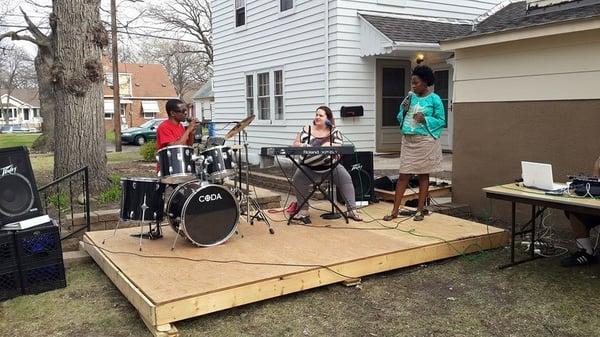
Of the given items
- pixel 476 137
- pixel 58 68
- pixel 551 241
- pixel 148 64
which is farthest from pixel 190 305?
pixel 148 64

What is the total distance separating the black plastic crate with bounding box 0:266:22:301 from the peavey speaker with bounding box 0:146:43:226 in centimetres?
41

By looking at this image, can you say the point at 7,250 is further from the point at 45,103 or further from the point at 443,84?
the point at 45,103

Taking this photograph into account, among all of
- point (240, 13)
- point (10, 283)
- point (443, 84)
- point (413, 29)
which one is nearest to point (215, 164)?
point (10, 283)

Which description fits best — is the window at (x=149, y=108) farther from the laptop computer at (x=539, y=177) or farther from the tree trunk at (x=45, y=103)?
the laptop computer at (x=539, y=177)

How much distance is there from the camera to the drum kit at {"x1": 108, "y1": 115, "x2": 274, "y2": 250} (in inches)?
171

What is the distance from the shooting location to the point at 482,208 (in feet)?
20.6

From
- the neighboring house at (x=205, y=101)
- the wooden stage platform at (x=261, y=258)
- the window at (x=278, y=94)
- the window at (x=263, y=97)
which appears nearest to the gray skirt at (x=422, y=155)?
the wooden stage platform at (x=261, y=258)

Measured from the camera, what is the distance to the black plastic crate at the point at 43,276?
4105 mm

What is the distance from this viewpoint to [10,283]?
159 inches

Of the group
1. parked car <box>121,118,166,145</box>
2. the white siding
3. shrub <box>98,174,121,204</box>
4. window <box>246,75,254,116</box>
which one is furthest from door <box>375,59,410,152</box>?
parked car <box>121,118,166,145</box>

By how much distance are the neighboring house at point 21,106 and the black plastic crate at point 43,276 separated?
213 ft

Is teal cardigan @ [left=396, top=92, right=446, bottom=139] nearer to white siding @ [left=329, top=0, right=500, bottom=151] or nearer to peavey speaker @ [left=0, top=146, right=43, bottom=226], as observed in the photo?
peavey speaker @ [left=0, top=146, right=43, bottom=226]

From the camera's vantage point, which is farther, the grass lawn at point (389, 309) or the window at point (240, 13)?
the window at point (240, 13)

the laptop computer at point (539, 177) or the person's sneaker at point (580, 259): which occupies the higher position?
the laptop computer at point (539, 177)
